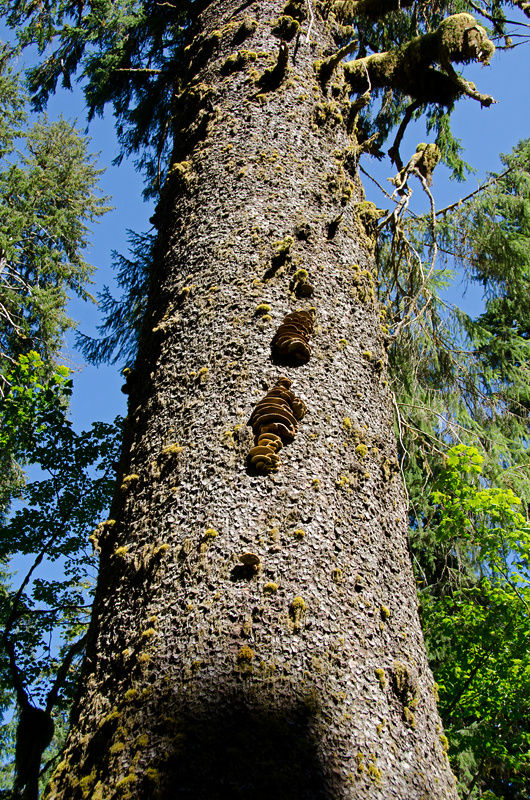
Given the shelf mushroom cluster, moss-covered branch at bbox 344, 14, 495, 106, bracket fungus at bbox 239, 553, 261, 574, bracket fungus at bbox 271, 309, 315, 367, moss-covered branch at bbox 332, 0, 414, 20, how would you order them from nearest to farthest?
bracket fungus at bbox 239, 553, 261, 574, the shelf mushroom cluster, bracket fungus at bbox 271, 309, 315, 367, moss-covered branch at bbox 344, 14, 495, 106, moss-covered branch at bbox 332, 0, 414, 20

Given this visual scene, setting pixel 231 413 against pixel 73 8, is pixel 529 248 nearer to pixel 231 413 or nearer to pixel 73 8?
pixel 73 8

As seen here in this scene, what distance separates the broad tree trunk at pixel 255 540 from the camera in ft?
3.74

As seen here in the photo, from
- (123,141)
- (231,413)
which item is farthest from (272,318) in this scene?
(123,141)

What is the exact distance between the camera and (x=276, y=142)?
7.86ft

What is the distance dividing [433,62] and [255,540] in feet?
12.4

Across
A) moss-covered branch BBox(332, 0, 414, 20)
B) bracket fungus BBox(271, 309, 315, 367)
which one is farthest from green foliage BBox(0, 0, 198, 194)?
bracket fungus BBox(271, 309, 315, 367)

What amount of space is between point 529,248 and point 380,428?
9890mm

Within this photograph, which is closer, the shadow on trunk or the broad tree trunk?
the shadow on trunk

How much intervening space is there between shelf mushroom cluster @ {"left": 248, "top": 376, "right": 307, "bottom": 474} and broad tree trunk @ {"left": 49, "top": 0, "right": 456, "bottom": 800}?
0.11 feet

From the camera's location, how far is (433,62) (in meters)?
3.79

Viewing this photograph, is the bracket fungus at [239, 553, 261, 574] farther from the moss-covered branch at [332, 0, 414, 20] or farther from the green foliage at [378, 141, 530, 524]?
the moss-covered branch at [332, 0, 414, 20]

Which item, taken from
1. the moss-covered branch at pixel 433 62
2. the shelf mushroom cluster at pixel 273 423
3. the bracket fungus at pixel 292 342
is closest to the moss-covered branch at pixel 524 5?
the moss-covered branch at pixel 433 62

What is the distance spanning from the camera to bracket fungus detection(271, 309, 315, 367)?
1.75 m

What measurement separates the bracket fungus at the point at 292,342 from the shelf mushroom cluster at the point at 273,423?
0.36 feet
